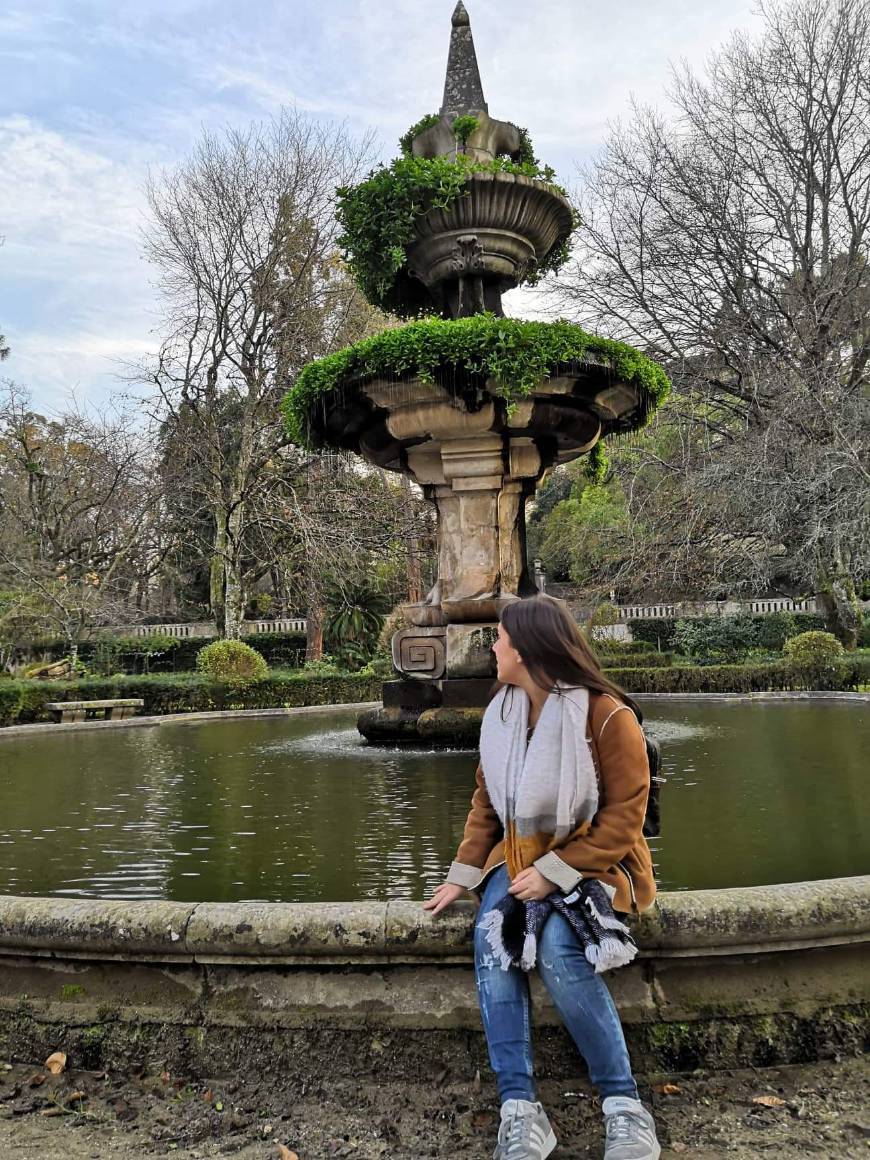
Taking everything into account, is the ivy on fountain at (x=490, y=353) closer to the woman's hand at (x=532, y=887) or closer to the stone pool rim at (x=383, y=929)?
the stone pool rim at (x=383, y=929)

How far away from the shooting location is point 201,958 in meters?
2.52

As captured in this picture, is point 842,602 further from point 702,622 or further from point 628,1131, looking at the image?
point 628,1131

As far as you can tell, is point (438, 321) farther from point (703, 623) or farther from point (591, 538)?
point (703, 623)

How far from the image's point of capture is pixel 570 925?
2.25 metres

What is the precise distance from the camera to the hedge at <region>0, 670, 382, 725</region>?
1489cm

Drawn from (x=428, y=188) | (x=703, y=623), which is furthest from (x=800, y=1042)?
(x=703, y=623)

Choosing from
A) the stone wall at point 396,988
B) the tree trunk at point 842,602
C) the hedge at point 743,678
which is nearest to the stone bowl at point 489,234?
the stone wall at point 396,988

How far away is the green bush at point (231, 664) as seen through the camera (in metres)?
16.8

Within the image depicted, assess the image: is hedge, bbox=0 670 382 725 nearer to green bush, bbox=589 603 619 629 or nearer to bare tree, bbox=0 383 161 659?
bare tree, bbox=0 383 161 659

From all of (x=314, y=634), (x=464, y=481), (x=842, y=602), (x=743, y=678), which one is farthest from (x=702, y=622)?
(x=464, y=481)

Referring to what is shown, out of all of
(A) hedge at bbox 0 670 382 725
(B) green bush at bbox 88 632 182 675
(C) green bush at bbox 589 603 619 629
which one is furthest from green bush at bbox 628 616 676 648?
(A) hedge at bbox 0 670 382 725

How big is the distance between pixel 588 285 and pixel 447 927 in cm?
2264

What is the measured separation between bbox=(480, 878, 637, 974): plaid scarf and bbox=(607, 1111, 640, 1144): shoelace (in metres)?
0.31

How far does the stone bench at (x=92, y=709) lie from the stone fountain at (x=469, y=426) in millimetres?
7857
